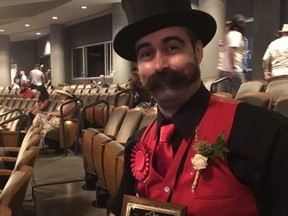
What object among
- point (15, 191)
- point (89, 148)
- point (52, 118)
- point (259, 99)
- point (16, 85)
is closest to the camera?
point (15, 191)

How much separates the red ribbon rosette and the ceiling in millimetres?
13071

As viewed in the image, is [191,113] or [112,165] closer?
[191,113]

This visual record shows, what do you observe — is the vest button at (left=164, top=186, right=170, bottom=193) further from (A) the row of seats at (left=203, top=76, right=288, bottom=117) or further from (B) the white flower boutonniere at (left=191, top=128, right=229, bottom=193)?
(A) the row of seats at (left=203, top=76, right=288, bottom=117)

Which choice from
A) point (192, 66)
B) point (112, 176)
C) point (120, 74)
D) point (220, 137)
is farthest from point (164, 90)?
point (120, 74)

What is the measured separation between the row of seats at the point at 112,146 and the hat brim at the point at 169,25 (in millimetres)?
1400

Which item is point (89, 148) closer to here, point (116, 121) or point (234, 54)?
point (116, 121)

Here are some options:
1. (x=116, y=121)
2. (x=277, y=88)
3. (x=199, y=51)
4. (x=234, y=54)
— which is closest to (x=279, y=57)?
(x=234, y=54)

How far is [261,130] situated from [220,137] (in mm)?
104

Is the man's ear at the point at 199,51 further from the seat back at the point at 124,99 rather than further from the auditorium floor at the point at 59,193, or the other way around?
the seat back at the point at 124,99

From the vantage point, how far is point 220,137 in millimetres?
1004

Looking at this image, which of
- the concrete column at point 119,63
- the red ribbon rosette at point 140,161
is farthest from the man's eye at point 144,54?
the concrete column at point 119,63

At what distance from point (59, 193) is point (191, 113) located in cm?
332

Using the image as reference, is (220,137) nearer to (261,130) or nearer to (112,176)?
(261,130)

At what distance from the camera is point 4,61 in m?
21.1
